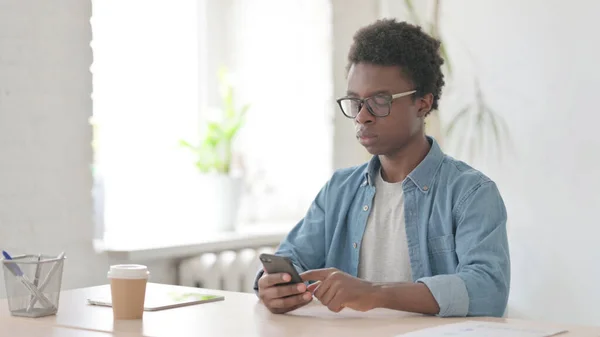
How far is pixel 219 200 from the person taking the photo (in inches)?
148

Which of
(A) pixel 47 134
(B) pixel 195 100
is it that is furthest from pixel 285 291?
(B) pixel 195 100

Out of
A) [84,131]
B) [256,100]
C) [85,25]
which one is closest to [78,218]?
[84,131]

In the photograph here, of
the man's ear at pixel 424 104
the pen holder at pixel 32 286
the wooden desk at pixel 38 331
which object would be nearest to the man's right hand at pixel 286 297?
the wooden desk at pixel 38 331

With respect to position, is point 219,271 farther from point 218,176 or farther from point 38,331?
point 38,331

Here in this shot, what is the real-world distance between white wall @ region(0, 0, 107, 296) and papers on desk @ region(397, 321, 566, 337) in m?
1.68

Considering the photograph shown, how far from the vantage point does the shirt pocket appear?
79.1 inches

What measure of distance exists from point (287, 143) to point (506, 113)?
46.9 inches

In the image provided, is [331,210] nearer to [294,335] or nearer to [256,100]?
[294,335]

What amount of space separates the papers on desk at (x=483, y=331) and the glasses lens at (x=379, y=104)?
0.64 m

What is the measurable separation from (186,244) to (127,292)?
5.55ft

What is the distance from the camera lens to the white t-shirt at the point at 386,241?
212cm

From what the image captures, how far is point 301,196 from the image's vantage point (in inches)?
173

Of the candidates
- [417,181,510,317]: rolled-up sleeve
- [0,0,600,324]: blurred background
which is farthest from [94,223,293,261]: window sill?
[417,181,510,317]: rolled-up sleeve

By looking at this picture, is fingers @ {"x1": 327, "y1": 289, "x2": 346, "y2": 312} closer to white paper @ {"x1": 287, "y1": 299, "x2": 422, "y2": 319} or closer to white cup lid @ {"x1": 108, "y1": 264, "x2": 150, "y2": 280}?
white paper @ {"x1": 287, "y1": 299, "x2": 422, "y2": 319}
